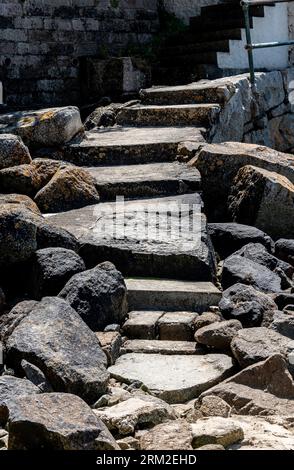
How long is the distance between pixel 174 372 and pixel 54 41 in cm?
689

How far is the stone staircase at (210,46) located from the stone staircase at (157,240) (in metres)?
1.51

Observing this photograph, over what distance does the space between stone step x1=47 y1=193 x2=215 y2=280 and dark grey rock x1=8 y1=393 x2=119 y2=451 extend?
2.29m

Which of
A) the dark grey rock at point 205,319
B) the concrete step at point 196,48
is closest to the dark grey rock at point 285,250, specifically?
the dark grey rock at point 205,319

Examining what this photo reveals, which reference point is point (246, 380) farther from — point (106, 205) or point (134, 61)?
point (134, 61)

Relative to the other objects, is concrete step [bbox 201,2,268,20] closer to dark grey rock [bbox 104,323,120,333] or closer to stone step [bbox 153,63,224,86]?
stone step [bbox 153,63,224,86]

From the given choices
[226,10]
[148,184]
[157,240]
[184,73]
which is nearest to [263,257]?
[157,240]

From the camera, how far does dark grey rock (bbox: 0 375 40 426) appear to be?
12.9 ft

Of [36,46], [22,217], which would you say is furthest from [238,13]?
[22,217]

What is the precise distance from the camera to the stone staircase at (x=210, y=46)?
10.7 meters

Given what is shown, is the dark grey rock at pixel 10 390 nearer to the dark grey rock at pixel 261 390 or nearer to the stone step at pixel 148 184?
the dark grey rock at pixel 261 390

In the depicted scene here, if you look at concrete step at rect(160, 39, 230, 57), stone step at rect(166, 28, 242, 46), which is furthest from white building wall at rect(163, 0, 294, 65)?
concrete step at rect(160, 39, 230, 57)

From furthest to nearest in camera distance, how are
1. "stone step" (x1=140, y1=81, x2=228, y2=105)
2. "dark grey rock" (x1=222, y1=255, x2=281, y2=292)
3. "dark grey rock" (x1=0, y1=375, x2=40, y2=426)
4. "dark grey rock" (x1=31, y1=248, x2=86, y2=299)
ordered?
1. "stone step" (x1=140, y1=81, x2=228, y2=105)
2. "dark grey rock" (x1=222, y1=255, x2=281, y2=292)
3. "dark grey rock" (x1=31, y1=248, x2=86, y2=299)
4. "dark grey rock" (x1=0, y1=375, x2=40, y2=426)

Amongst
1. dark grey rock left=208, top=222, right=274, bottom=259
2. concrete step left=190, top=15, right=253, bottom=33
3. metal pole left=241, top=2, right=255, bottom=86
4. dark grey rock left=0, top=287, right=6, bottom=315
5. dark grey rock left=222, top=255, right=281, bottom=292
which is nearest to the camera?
dark grey rock left=0, top=287, right=6, bottom=315

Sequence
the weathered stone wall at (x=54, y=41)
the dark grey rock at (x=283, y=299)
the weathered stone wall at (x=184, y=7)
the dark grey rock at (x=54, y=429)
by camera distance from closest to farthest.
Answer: the dark grey rock at (x=54, y=429) < the dark grey rock at (x=283, y=299) < the weathered stone wall at (x=54, y=41) < the weathered stone wall at (x=184, y=7)
